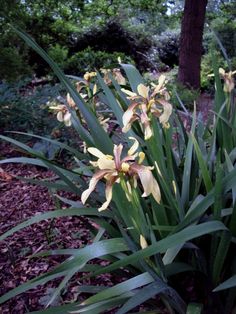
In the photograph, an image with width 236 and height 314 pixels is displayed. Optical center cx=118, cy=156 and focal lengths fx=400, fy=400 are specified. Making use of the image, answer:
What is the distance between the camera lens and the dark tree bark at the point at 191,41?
6.46 m

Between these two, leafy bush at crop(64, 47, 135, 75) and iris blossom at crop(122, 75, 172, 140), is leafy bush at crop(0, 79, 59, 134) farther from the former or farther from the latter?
leafy bush at crop(64, 47, 135, 75)

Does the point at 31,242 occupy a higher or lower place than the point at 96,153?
lower

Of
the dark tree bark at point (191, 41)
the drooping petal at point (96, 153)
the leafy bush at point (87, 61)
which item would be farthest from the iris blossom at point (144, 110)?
the leafy bush at point (87, 61)

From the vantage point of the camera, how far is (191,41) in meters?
6.59

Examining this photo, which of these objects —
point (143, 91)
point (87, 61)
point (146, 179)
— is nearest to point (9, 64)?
point (87, 61)

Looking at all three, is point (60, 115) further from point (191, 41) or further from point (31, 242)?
point (191, 41)

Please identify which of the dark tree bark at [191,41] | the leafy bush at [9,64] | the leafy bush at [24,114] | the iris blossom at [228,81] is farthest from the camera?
the dark tree bark at [191,41]

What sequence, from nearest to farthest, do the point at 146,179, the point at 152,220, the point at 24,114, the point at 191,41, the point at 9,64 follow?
the point at 146,179
the point at 152,220
the point at 24,114
the point at 9,64
the point at 191,41

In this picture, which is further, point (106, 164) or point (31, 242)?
point (31, 242)

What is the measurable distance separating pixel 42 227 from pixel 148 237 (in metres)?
1.19

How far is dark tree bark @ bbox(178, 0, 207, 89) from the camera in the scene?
6.46m

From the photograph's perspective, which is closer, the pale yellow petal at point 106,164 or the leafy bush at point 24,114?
the pale yellow petal at point 106,164

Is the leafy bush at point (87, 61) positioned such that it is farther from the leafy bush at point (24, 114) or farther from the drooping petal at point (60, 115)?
the drooping petal at point (60, 115)

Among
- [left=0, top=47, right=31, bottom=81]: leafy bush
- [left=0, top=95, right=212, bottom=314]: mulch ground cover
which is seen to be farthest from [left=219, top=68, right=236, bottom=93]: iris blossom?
[left=0, top=47, right=31, bottom=81]: leafy bush
